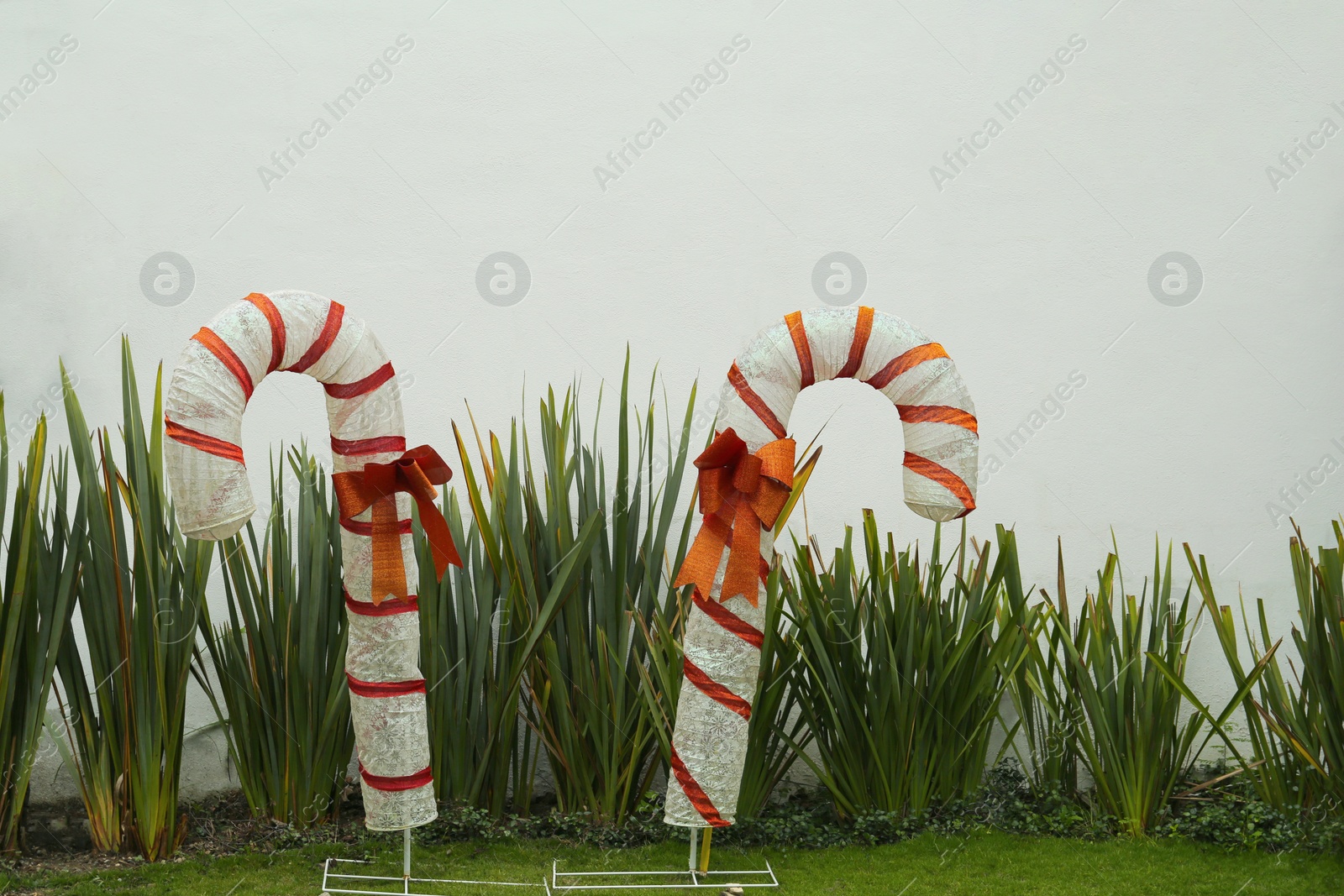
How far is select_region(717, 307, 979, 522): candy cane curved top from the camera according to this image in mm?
1986

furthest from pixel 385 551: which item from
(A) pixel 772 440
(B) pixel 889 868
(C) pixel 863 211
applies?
(C) pixel 863 211

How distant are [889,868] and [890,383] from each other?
1.17 meters

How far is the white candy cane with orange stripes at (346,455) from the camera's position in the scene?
67.1 inches

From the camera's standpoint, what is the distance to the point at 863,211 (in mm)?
3250

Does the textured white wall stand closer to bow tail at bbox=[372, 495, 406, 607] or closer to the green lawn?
the green lawn

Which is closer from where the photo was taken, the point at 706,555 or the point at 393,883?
the point at 706,555

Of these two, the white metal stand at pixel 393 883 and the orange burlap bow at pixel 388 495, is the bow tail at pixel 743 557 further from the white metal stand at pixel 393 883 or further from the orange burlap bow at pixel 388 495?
the white metal stand at pixel 393 883

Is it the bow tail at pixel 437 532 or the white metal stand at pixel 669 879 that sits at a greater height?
the bow tail at pixel 437 532

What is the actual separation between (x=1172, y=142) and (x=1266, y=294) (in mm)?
562

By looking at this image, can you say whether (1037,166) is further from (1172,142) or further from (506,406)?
(506,406)

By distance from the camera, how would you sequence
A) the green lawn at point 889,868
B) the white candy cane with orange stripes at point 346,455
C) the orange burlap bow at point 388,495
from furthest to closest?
the green lawn at point 889,868 < the orange burlap bow at point 388,495 < the white candy cane with orange stripes at point 346,455

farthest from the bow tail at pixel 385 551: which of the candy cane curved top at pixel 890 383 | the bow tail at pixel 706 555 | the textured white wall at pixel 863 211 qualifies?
the textured white wall at pixel 863 211

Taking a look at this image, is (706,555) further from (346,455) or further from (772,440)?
(346,455)

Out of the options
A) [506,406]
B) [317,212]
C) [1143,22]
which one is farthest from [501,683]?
[1143,22]
